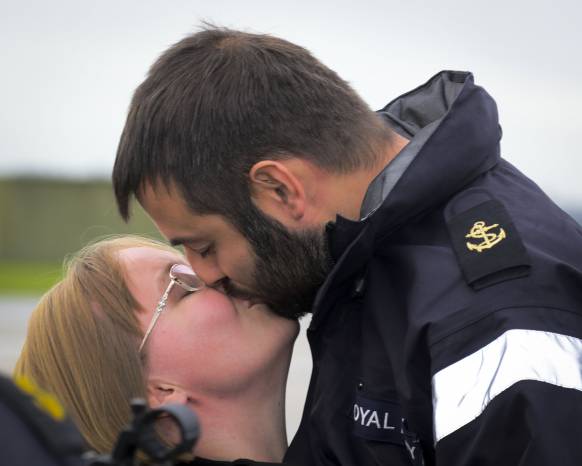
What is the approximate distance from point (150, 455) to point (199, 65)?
1452 millimetres

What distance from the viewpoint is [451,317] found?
220 cm

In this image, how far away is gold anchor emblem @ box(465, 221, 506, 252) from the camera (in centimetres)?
229

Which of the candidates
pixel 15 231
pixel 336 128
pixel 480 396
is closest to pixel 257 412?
pixel 336 128

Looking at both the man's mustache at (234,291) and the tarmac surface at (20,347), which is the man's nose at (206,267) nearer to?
the man's mustache at (234,291)

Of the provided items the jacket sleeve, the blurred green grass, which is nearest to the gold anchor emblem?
the jacket sleeve

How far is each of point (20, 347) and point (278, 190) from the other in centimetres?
1006

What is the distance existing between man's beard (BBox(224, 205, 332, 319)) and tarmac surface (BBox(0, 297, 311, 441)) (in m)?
2.38

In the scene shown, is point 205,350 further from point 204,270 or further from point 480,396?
point 480,396

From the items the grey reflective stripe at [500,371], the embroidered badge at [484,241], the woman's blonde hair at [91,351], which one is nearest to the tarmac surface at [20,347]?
the woman's blonde hair at [91,351]

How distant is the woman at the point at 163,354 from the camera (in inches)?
114

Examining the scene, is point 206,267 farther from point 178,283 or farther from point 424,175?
point 424,175

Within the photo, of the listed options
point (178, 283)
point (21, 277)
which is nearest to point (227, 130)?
point (178, 283)

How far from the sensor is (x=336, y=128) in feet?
8.82

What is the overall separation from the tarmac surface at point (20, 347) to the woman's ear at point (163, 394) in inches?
80.9
